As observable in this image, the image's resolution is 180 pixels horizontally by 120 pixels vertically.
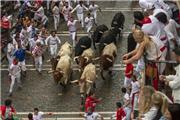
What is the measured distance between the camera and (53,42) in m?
26.3

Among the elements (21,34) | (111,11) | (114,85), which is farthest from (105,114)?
(111,11)

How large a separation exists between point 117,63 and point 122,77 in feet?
4.87

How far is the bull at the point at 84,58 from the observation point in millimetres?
23188

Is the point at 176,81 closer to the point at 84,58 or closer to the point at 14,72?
the point at 84,58

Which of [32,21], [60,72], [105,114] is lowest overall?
[105,114]

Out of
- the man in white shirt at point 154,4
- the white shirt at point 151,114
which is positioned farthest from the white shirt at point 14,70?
the white shirt at point 151,114

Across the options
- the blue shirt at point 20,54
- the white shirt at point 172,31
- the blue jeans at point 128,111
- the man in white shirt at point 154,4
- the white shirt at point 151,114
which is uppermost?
the man in white shirt at point 154,4

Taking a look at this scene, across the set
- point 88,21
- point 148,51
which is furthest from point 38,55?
point 148,51

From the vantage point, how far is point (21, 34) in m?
27.2

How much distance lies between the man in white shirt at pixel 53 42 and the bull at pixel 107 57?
2750mm

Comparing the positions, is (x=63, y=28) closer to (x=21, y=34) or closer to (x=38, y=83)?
(x=21, y=34)

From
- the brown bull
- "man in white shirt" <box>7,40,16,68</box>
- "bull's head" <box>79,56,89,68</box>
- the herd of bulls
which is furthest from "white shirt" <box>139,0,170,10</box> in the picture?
"man in white shirt" <box>7,40,16,68</box>

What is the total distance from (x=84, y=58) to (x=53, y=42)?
3488 millimetres

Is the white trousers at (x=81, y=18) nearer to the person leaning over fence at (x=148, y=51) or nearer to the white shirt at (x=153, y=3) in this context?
the white shirt at (x=153, y=3)
